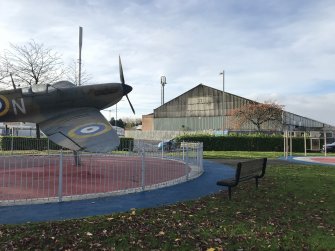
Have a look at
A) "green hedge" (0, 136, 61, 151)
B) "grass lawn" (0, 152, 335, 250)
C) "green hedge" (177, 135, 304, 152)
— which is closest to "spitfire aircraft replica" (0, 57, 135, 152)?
"grass lawn" (0, 152, 335, 250)

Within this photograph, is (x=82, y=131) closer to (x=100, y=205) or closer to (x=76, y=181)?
(x=76, y=181)

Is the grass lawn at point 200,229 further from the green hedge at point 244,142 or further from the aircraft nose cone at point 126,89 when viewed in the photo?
the green hedge at point 244,142

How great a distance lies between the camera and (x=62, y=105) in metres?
15.1

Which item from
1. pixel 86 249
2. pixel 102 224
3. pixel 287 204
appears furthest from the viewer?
pixel 287 204

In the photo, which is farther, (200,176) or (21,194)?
(200,176)

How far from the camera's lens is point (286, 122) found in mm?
53188

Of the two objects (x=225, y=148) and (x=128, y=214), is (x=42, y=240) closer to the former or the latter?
(x=128, y=214)

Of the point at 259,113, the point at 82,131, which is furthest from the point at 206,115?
the point at 82,131

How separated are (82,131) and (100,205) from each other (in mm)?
4719

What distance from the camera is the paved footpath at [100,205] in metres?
7.34

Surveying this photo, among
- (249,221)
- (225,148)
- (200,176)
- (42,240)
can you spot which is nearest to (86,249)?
(42,240)

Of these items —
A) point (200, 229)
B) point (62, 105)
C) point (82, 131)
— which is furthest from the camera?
point (62, 105)

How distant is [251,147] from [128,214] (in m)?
29.3

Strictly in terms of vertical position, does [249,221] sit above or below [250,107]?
below
